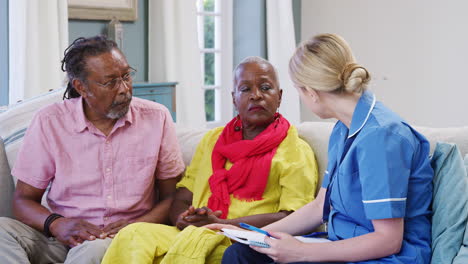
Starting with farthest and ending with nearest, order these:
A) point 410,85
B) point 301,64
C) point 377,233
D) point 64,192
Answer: point 410,85, point 64,192, point 301,64, point 377,233

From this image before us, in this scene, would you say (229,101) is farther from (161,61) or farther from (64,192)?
(64,192)

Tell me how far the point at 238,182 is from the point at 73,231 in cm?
59

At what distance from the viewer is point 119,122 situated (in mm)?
2424

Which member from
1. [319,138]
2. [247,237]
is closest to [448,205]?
[247,237]

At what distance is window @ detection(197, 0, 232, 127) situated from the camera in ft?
18.4

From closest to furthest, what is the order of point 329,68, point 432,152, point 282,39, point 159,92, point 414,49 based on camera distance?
point 329,68 → point 432,152 → point 159,92 → point 414,49 → point 282,39

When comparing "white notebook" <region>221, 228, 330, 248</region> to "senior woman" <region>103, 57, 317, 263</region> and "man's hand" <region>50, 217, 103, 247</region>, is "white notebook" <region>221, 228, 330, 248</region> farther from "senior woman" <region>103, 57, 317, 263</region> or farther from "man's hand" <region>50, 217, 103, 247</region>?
"man's hand" <region>50, 217, 103, 247</region>

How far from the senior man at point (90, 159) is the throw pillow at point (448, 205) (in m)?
1.01

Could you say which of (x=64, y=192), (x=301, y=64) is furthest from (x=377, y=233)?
(x=64, y=192)

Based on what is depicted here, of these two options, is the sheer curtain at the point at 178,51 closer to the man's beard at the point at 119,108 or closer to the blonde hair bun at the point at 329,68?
the man's beard at the point at 119,108

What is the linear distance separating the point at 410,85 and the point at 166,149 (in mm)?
3395

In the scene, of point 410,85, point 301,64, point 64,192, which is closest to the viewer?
point 301,64

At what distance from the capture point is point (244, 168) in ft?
7.72

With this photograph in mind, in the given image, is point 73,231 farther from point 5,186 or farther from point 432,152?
point 432,152
